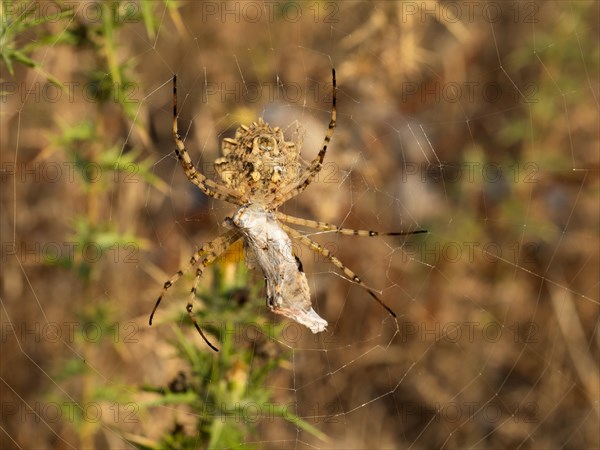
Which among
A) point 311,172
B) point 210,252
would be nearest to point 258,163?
point 311,172

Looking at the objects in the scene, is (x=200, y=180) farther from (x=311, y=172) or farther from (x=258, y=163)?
(x=311, y=172)

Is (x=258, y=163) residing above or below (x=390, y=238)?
above

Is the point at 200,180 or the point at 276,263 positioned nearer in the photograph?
the point at 276,263

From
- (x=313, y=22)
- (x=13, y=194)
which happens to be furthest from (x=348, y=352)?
(x=13, y=194)

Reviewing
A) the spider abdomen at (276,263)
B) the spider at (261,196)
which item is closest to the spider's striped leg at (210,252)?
the spider at (261,196)

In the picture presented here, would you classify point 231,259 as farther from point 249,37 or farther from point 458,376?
point 249,37

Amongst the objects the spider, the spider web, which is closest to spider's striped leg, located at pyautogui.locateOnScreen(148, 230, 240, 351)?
the spider
